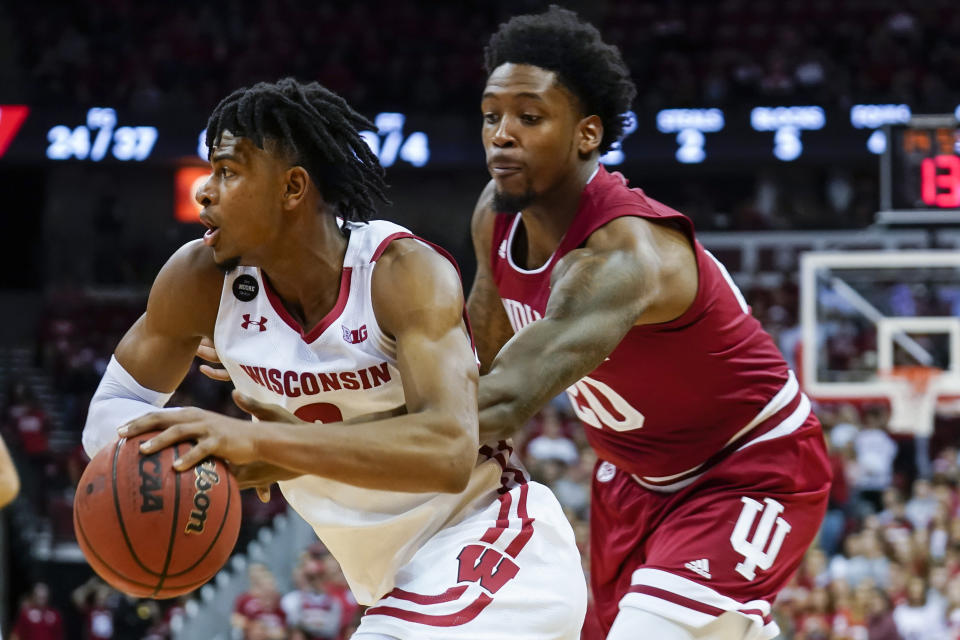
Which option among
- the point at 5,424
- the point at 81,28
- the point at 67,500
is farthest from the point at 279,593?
Answer: the point at 81,28

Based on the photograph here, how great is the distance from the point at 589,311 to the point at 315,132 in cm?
79

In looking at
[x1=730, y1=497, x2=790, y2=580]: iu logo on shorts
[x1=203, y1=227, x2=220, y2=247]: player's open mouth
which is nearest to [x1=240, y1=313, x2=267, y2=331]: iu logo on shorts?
[x1=203, y1=227, x2=220, y2=247]: player's open mouth

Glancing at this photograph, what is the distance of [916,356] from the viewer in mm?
9789

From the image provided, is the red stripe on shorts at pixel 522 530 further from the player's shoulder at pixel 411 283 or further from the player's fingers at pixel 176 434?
the player's fingers at pixel 176 434

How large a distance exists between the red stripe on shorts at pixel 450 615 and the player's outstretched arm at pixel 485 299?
3.68 feet

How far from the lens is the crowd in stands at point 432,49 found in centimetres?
1555

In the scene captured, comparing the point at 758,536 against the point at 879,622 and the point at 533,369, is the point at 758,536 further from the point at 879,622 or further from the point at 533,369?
the point at 879,622

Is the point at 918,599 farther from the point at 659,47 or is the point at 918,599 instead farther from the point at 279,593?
the point at 659,47

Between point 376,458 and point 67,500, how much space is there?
1101 centimetres

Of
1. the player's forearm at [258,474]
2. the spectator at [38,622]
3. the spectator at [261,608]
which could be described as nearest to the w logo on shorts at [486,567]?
the player's forearm at [258,474]

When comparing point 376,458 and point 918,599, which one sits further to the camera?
point 918,599

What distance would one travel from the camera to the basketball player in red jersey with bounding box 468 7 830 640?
3527 mm

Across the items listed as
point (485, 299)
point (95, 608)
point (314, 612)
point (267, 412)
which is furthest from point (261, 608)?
point (267, 412)

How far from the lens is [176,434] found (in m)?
2.52
